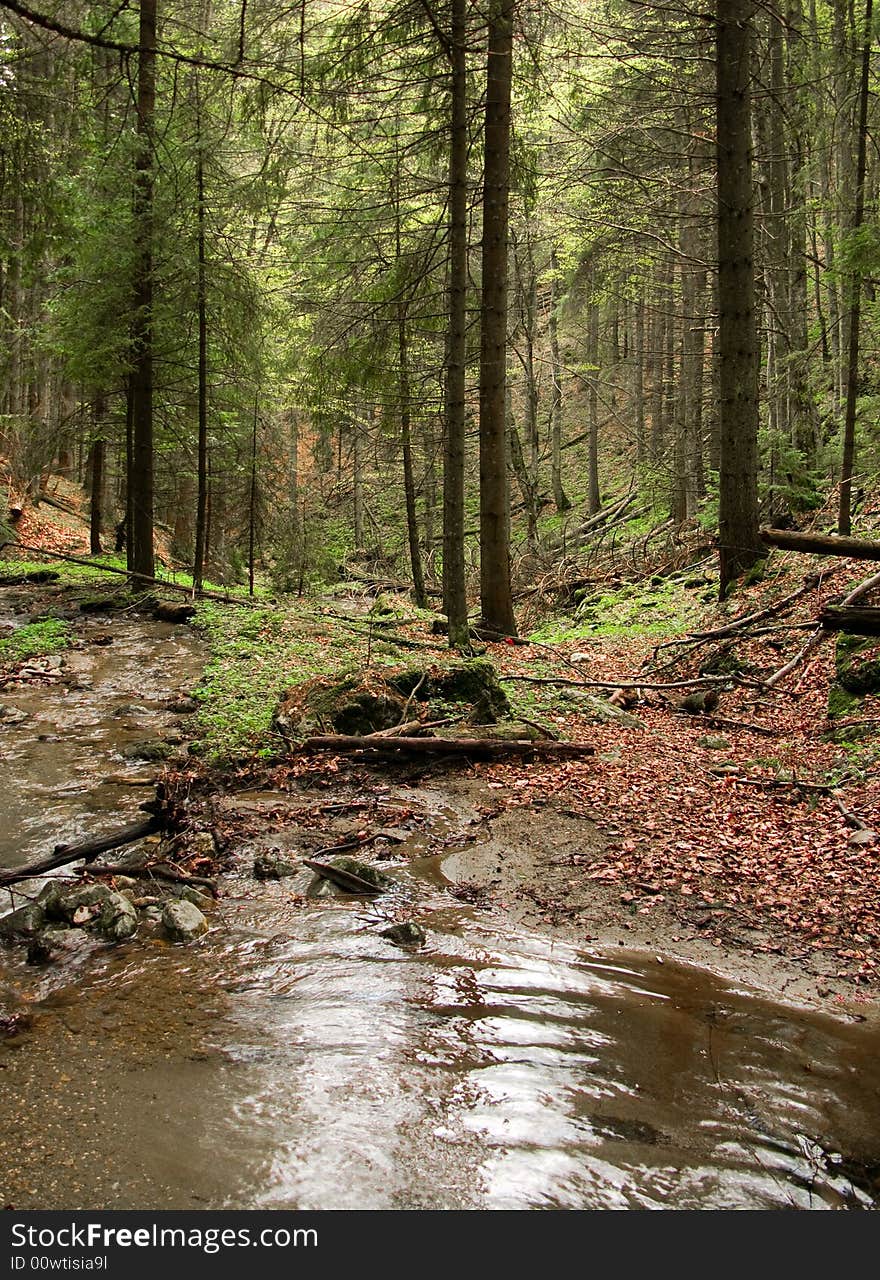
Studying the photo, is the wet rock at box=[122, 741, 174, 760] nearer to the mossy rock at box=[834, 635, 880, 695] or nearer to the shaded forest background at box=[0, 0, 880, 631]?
the shaded forest background at box=[0, 0, 880, 631]

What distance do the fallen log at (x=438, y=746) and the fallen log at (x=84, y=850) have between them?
1.91 meters

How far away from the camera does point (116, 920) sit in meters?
4.43

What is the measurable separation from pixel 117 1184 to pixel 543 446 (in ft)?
114

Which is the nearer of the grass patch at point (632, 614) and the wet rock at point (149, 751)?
the wet rock at point (149, 751)

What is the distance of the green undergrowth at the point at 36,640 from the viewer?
441 inches

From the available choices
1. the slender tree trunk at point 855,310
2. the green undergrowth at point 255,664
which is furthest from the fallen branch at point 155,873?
the slender tree trunk at point 855,310

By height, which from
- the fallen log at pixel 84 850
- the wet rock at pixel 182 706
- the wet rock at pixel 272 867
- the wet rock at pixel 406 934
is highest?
the wet rock at pixel 182 706

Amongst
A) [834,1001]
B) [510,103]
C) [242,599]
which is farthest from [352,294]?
[834,1001]

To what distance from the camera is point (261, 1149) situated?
2.85 m

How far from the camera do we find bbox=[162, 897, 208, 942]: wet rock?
14.4ft

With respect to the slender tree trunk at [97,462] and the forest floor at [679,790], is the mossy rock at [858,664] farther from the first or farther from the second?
the slender tree trunk at [97,462]

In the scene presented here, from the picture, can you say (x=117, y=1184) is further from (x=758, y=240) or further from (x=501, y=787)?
(x=758, y=240)

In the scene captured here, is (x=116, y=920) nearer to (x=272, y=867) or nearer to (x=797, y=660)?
(x=272, y=867)

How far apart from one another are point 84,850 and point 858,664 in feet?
22.9
